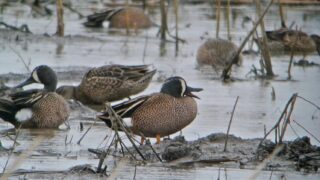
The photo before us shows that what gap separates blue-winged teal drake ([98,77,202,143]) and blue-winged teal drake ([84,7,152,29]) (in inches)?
431

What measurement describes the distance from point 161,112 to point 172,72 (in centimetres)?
533

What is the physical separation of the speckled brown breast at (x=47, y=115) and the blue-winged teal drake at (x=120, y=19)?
32.3ft

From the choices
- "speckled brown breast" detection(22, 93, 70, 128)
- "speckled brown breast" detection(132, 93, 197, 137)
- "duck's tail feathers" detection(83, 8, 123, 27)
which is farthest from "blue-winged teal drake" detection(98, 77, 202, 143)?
"duck's tail feathers" detection(83, 8, 123, 27)

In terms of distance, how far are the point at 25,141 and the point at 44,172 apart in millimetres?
1731

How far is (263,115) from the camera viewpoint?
10.7m

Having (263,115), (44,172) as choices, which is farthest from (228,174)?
(263,115)

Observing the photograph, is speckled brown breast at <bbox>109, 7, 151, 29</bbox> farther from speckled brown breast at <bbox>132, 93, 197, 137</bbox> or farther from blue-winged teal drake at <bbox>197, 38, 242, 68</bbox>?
speckled brown breast at <bbox>132, 93, 197, 137</bbox>

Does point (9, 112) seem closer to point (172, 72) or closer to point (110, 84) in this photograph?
point (110, 84)

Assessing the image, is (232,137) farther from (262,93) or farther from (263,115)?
(262,93)

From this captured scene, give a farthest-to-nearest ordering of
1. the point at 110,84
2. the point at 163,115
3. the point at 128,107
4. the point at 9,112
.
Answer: the point at 110,84 → the point at 9,112 → the point at 128,107 → the point at 163,115

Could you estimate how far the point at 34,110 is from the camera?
9961 millimetres

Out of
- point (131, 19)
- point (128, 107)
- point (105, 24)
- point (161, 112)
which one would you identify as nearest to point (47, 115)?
point (128, 107)

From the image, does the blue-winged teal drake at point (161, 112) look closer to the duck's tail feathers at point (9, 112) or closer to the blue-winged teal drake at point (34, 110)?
the blue-winged teal drake at point (34, 110)

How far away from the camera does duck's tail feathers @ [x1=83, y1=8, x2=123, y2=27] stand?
20.1m
